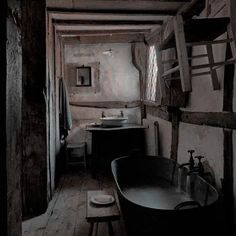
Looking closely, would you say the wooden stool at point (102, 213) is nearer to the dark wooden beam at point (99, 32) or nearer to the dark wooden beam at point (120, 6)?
the dark wooden beam at point (120, 6)

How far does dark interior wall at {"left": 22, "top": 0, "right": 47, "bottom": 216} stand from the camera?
310 cm

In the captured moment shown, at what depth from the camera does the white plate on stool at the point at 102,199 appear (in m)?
2.35

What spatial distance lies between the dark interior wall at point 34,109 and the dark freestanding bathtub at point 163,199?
89 cm

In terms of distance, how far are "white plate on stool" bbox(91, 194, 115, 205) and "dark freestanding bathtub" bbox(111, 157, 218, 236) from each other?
0.43 feet

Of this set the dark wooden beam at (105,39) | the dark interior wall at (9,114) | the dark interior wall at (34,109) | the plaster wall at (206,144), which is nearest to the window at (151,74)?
the dark wooden beam at (105,39)

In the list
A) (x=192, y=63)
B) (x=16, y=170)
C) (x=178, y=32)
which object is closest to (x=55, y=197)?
(x=192, y=63)

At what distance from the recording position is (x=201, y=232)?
5.18 ft

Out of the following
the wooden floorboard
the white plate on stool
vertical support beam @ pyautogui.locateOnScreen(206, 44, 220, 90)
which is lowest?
the wooden floorboard

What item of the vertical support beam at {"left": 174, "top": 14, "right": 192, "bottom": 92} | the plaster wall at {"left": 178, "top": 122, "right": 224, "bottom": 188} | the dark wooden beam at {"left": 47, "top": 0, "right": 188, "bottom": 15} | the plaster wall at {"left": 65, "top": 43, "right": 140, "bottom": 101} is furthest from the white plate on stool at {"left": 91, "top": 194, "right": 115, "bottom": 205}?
the plaster wall at {"left": 65, "top": 43, "right": 140, "bottom": 101}

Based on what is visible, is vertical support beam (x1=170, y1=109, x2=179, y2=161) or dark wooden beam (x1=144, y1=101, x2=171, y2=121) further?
dark wooden beam (x1=144, y1=101, x2=171, y2=121)

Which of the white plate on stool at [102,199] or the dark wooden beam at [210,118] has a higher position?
the dark wooden beam at [210,118]

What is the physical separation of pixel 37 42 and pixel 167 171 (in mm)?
1986
